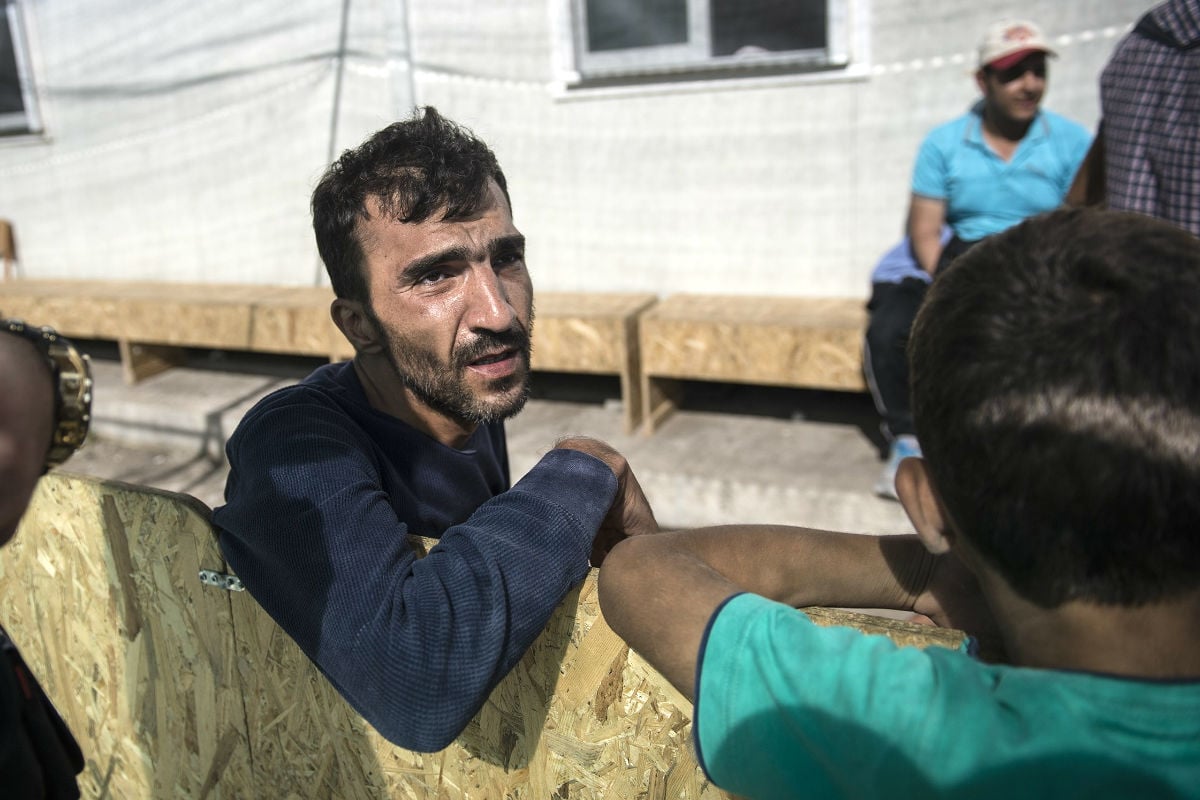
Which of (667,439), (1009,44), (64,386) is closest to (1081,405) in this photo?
(64,386)

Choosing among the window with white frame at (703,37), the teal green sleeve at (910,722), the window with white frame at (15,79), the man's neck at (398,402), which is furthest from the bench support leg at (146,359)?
the teal green sleeve at (910,722)

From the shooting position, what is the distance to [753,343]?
512 centimetres

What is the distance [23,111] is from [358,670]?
863 centimetres

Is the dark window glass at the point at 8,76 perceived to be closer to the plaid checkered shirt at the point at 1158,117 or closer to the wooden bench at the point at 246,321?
the wooden bench at the point at 246,321

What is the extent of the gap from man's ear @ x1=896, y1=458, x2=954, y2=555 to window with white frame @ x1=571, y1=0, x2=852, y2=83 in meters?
4.58

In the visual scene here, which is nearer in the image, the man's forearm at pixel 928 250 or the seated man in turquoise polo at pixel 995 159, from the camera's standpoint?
the seated man in turquoise polo at pixel 995 159

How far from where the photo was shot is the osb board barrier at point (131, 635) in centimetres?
204

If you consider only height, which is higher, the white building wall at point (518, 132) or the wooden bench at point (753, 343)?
the white building wall at point (518, 132)

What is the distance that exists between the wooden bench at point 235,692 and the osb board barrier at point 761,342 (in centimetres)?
344

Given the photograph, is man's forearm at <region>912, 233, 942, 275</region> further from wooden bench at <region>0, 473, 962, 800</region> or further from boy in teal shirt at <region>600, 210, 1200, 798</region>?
boy in teal shirt at <region>600, 210, 1200, 798</region>

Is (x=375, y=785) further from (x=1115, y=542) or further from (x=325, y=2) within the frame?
(x=325, y=2)

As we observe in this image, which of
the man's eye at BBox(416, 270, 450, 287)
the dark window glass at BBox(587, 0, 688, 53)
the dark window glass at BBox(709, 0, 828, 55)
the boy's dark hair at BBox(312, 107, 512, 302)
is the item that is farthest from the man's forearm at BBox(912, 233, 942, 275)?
the man's eye at BBox(416, 270, 450, 287)

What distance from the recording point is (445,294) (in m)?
1.97

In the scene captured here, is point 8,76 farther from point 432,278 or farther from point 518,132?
point 432,278
